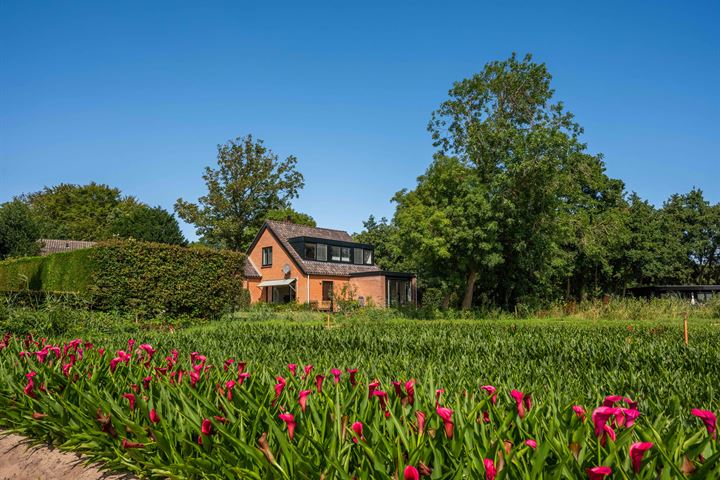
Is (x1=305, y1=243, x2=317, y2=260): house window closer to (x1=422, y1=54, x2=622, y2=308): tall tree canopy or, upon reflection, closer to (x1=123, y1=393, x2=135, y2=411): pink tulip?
(x1=422, y1=54, x2=622, y2=308): tall tree canopy

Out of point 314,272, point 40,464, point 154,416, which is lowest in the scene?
point 40,464

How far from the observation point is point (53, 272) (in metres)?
20.8

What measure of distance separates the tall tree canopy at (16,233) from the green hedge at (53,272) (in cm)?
899

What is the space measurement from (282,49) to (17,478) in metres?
10.3

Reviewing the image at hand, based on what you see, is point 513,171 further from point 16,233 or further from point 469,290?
point 16,233

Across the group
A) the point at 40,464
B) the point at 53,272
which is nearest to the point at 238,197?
the point at 53,272

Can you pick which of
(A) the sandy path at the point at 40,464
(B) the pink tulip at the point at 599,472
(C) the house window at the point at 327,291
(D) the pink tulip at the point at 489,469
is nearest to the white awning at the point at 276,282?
(C) the house window at the point at 327,291

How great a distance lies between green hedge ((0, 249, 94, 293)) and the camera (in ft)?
59.0

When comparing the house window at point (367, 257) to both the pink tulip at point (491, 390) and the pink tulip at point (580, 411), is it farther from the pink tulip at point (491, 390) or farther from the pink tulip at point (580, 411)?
the pink tulip at point (580, 411)

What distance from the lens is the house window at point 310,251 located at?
123 ft

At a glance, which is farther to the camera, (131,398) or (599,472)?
(131,398)

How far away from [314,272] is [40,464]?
1285 inches

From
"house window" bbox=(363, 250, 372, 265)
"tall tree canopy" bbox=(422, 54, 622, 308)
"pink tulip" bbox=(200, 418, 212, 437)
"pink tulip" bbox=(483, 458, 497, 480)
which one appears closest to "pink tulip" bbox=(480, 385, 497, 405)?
"pink tulip" bbox=(483, 458, 497, 480)

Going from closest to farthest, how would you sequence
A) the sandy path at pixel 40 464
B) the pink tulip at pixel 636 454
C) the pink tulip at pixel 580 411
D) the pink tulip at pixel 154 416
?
the pink tulip at pixel 636 454 → the pink tulip at pixel 580 411 → the pink tulip at pixel 154 416 → the sandy path at pixel 40 464
